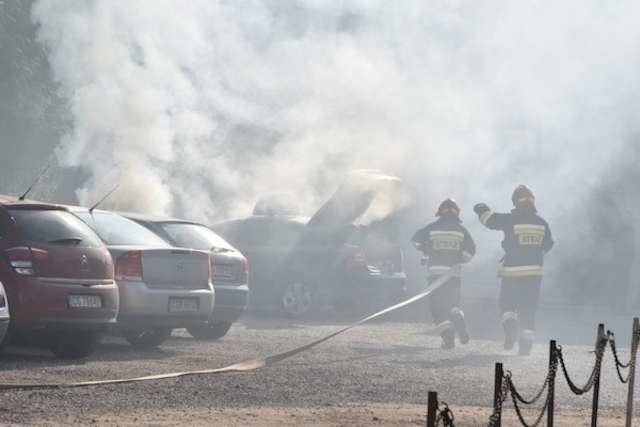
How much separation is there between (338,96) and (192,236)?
1174 cm

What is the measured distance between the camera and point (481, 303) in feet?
75.5

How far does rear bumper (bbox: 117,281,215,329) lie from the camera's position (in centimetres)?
1338

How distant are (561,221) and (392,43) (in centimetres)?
473

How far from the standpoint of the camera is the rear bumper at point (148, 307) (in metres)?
13.4

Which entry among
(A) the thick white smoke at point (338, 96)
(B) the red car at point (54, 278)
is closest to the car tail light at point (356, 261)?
(A) the thick white smoke at point (338, 96)

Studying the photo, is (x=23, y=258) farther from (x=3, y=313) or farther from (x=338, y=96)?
(x=338, y=96)

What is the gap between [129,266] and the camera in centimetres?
1352

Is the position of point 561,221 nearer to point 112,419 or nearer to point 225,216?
point 225,216

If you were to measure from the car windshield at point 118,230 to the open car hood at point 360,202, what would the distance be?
722cm

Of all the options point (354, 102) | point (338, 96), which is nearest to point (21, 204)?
point (354, 102)

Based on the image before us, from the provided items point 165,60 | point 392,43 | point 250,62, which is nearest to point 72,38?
point 165,60

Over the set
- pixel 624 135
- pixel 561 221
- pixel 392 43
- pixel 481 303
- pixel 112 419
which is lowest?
pixel 112 419

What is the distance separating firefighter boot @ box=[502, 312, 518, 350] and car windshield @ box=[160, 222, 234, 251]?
3380 mm

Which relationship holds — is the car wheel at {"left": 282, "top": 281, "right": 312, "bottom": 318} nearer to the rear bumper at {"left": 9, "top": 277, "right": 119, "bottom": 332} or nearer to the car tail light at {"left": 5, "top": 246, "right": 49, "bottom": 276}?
the rear bumper at {"left": 9, "top": 277, "right": 119, "bottom": 332}
